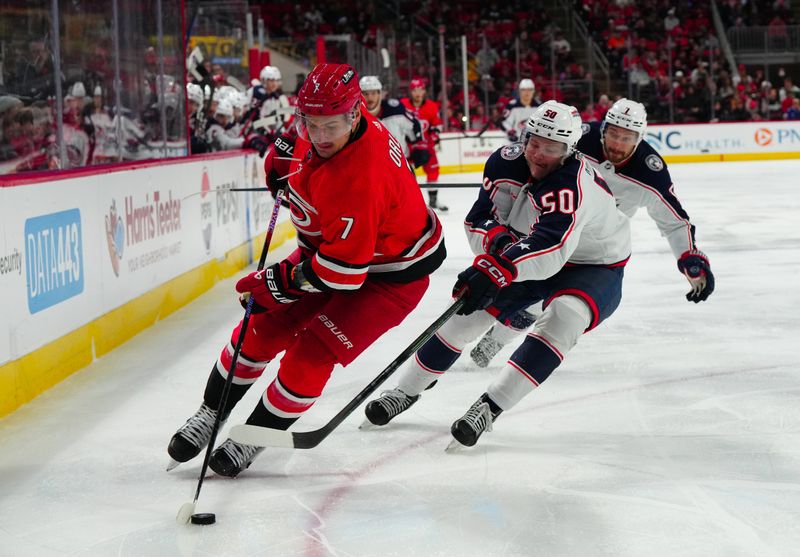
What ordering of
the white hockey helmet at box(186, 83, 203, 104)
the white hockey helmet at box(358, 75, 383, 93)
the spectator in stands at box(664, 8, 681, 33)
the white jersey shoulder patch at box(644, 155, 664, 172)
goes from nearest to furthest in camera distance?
the white jersey shoulder patch at box(644, 155, 664, 172), the white hockey helmet at box(358, 75, 383, 93), the white hockey helmet at box(186, 83, 203, 104), the spectator in stands at box(664, 8, 681, 33)

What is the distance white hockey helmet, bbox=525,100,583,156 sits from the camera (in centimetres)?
324

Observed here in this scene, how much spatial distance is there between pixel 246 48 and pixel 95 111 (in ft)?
22.0

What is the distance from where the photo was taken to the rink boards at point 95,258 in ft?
12.7

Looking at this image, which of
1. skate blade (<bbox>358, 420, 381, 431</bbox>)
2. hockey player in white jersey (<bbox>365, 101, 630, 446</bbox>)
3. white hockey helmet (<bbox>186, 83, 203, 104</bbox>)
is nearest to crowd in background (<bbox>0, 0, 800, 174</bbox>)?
white hockey helmet (<bbox>186, 83, 203, 104</bbox>)

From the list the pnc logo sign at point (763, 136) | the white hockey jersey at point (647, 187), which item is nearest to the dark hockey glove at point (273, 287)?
the white hockey jersey at point (647, 187)

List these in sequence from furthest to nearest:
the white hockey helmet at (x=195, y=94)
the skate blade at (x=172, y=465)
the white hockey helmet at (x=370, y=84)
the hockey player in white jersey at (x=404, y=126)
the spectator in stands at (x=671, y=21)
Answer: the spectator in stands at (x=671, y=21) → the hockey player in white jersey at (x=404, y=126) → the white hockey helmet at (x=195, y=94) → the white hockey helmet at (x=370, y=84) → the skate blade at (x=172, y=465)

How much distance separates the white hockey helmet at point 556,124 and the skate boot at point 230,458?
1254 millimetres

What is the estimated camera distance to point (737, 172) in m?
15.0

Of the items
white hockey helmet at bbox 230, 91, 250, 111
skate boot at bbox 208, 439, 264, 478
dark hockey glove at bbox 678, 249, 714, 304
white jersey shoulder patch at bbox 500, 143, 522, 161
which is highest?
white hockey helmet at bbox 230, 91, 250, 111

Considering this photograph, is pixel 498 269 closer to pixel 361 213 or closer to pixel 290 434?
pixel 361 213

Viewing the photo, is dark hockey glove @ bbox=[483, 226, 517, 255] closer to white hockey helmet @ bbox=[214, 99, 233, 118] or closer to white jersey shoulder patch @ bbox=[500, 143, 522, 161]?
white jersey shoulder patch @ bbox=[500, 143, 522, 161]

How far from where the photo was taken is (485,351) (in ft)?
14.6

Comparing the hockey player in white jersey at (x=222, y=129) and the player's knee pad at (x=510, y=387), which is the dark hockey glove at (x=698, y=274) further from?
the hockey player in white jersey at (x=222, y=129)

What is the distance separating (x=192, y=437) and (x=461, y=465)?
77 cm
